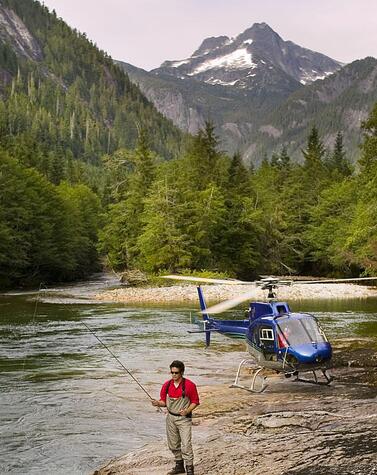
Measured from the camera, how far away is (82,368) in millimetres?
18203

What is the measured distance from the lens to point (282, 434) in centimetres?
984

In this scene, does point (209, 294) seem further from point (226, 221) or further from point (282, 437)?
point (282, 437)

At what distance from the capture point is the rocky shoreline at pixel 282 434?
8.36 m

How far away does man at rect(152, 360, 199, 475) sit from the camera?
27.8ft

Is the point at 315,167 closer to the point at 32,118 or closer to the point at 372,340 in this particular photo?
the point at 372,340

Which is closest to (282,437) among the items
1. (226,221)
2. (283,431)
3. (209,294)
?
(283,431)

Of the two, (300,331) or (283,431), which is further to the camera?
(300,331)

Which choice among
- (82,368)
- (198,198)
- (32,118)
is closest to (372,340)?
(82,368)

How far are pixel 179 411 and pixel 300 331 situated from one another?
5.73m

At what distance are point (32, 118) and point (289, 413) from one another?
18381 cm

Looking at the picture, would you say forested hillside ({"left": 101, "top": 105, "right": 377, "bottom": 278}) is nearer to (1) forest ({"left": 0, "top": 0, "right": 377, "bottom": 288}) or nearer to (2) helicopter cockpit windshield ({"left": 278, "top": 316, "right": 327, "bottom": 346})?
(1) forest ({"left": 0, "top": 0, "right": 377, "bottom": 288})

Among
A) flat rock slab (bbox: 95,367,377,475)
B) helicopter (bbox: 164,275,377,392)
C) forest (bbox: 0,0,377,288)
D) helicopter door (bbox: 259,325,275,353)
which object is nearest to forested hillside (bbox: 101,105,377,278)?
forest (bbox: 0,0,377,288)

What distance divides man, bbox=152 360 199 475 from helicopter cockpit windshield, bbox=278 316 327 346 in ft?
17.5

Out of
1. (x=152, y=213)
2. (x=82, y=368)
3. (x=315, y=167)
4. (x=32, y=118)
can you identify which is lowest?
(x=82, y=368)
